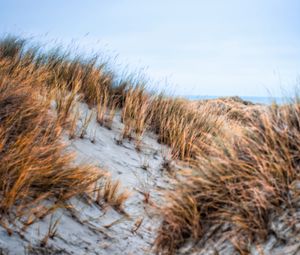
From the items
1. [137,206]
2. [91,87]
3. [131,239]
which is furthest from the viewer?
[91,87]

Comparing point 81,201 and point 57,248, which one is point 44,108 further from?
point 57,248

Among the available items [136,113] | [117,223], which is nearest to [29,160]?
[117,223]

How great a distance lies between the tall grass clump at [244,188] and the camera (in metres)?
2.38

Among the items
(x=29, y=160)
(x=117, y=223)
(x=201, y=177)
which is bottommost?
(x=117, y=223)

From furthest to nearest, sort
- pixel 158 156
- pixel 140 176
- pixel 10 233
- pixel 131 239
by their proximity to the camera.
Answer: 1. pixel 158 156
2. pixel 140 176
3. pixel 131 239
4. pixel 10 233

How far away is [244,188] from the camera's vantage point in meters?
2.61

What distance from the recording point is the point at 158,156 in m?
5.60

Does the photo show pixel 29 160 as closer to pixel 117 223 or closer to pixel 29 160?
pixel 29 160

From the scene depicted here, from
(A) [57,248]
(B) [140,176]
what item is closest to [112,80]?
(B) [140,176]

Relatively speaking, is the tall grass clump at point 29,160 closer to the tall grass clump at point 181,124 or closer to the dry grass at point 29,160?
the dry grass at point 29,160

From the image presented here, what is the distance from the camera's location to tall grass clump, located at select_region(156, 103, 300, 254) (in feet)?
7.81

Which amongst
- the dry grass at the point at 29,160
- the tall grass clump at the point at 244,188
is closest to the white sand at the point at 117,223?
the tall grass clump at the point at 244,188

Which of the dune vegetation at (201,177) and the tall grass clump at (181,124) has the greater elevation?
the tall grass clump at (181,124)

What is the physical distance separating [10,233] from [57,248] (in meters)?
0.36
